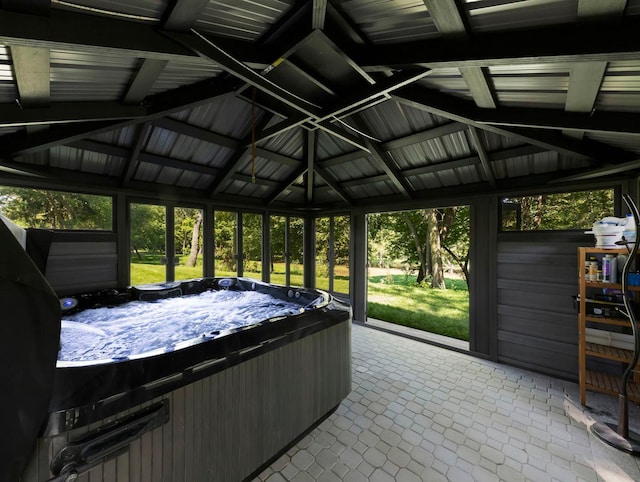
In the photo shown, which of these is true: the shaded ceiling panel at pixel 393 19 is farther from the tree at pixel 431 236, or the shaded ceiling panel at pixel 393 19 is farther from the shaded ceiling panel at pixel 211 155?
the tree at pixel 431 236

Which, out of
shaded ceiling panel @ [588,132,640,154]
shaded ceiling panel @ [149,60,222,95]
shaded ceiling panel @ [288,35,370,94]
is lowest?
A: shaded ceiling panel @ [588,132,640,154]

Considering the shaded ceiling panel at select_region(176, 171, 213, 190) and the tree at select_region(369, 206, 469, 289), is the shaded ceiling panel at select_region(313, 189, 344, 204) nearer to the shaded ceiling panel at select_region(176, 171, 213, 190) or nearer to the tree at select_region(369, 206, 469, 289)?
the shaded ceiling panel at select_region(176, 171, 213, 190)

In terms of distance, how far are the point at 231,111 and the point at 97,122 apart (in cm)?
146

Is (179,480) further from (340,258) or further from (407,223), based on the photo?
(407,223)

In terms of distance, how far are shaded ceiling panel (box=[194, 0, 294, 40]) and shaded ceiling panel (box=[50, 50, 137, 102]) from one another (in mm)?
651

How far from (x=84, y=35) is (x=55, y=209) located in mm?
3034

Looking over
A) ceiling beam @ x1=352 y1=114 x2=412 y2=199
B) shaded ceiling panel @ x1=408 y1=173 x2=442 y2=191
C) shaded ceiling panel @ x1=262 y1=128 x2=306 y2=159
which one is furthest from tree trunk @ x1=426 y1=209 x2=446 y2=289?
shaded ceiling panel @ x1=262 y1=128 x2=306 y2=159

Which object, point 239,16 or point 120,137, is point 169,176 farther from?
point 239,16

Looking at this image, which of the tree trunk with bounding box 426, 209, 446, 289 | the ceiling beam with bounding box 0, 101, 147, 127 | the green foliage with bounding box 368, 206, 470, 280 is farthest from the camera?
the green foliage with bounding box 368, 206, 470, 280

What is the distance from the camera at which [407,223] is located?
7.96 meters

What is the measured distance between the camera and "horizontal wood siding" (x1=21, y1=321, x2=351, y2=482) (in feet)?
3.90

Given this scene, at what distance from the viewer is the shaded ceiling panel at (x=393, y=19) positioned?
136 cm

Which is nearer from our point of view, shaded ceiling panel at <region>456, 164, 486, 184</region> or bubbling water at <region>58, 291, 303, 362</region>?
bubbling water at <region>58, 291, 303, 362</region>

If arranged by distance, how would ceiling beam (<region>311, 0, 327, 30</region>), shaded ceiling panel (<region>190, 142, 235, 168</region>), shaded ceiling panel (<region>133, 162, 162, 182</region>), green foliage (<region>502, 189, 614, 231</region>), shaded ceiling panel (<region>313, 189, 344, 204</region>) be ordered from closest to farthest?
ceiling beam (<region>311, 0, 327, 30</region>) → green foliage (<region>502, 189, 614, 231</region>) → shaded ceiling panel (<region>133, 162, 162, 182</region>) → shaded ceiling panel (<region>190, 142, 235, 168</region>) → shaded ceiling panel (<region>313, 189, 344, 204</region>)
